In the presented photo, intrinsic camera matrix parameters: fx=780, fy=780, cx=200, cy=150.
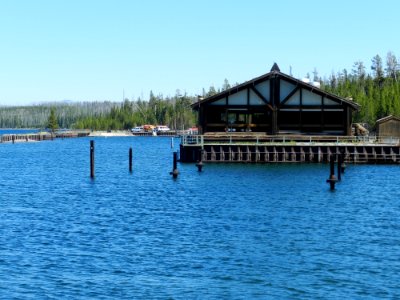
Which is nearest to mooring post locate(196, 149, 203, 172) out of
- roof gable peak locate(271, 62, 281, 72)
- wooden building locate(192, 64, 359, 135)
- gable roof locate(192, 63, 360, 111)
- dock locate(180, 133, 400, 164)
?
dock locate(180, 133, 400, 164)

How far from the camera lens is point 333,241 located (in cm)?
4288

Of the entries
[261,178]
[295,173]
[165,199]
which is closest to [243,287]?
[165,199]

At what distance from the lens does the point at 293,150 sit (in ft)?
303

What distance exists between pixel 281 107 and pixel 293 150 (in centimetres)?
752

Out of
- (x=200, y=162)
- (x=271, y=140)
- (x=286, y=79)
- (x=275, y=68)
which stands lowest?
(x=200, y=162)

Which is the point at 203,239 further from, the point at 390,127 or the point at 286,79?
the point at 390,127

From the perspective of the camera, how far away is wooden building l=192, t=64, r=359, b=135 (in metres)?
97.2

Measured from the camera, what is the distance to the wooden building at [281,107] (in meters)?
97.2

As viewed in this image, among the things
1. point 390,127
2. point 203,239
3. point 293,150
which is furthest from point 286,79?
point 203,239

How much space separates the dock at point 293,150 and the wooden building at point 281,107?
3.14 m

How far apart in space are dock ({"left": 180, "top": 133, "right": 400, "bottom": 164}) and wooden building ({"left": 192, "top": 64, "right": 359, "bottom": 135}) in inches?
124

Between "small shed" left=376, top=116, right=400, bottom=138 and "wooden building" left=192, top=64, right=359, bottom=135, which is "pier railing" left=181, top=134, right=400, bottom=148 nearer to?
"wooden building" left=192, top=64, right=359, bottom=135

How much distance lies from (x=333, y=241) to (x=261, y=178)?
34902 mm

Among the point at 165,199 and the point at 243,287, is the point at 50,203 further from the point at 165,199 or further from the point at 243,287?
the point at 243,287
